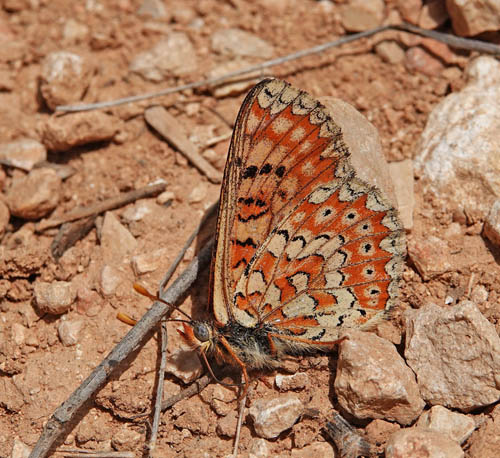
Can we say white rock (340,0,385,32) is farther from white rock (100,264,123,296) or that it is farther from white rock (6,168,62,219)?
white rock (100,264,123,296)

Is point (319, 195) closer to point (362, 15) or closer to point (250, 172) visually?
point (250, 172)

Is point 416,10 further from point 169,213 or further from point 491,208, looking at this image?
point 169,213

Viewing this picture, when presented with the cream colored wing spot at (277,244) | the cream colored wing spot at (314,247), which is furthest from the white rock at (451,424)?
the cream colored wing spot at (277,244)

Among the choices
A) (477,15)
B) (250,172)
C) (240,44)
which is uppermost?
(477,15)

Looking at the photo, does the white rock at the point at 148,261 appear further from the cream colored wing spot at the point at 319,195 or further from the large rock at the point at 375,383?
the large rock at the point at 375,383

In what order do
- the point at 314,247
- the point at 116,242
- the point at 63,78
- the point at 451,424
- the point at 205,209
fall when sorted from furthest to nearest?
the point at 63,78, the point at 205,209, the point at 116,242, the point at 314,247, the point at 451,424

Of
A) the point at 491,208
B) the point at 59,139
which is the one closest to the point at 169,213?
the point at 59,139

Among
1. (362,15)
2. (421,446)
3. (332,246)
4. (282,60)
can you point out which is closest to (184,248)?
(332,246)
